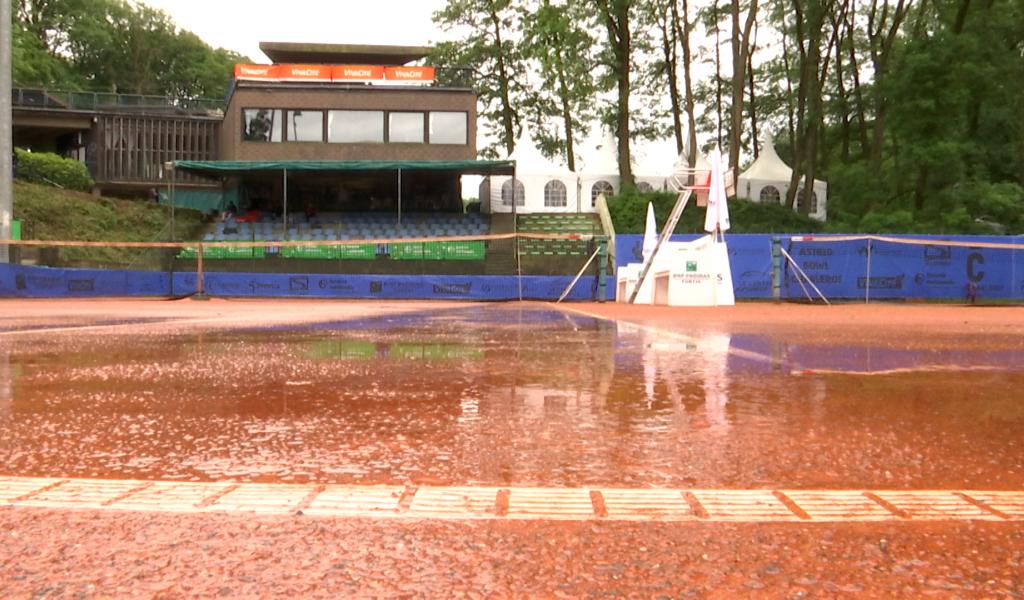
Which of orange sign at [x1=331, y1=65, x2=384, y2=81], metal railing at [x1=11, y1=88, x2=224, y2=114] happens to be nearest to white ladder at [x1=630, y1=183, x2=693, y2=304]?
orange sign at [x1=331, y1=65, x2=384, y2=81]

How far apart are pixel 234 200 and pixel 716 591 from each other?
45.3 metres

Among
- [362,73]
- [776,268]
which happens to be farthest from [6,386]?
→ [362,73]

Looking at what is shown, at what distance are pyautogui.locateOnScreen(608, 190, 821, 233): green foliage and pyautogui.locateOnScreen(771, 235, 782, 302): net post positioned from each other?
13.2m

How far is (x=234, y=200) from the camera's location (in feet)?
145

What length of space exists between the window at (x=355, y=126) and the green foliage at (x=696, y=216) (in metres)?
12.8

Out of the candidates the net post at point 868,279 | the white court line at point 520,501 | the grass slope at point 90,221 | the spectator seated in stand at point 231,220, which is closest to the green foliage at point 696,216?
the net post at point 868,279

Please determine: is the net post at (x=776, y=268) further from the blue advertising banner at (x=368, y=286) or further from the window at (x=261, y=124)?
the window at (x=261, y=124)

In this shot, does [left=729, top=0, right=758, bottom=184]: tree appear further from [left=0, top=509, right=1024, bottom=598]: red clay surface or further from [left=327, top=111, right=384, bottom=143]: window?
[left=0, top=509, right=1024, bottom=598]: red clay surface

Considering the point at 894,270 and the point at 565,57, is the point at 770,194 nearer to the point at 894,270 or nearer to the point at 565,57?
the point at 565,57

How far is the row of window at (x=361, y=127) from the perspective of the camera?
41.6 m

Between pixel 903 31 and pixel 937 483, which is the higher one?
pixel 903 31

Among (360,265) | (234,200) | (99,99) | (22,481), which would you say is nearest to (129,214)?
(234,200)

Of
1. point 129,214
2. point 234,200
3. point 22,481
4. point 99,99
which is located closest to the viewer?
point 22,481

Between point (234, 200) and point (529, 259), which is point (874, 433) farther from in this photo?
point (234, 200)
